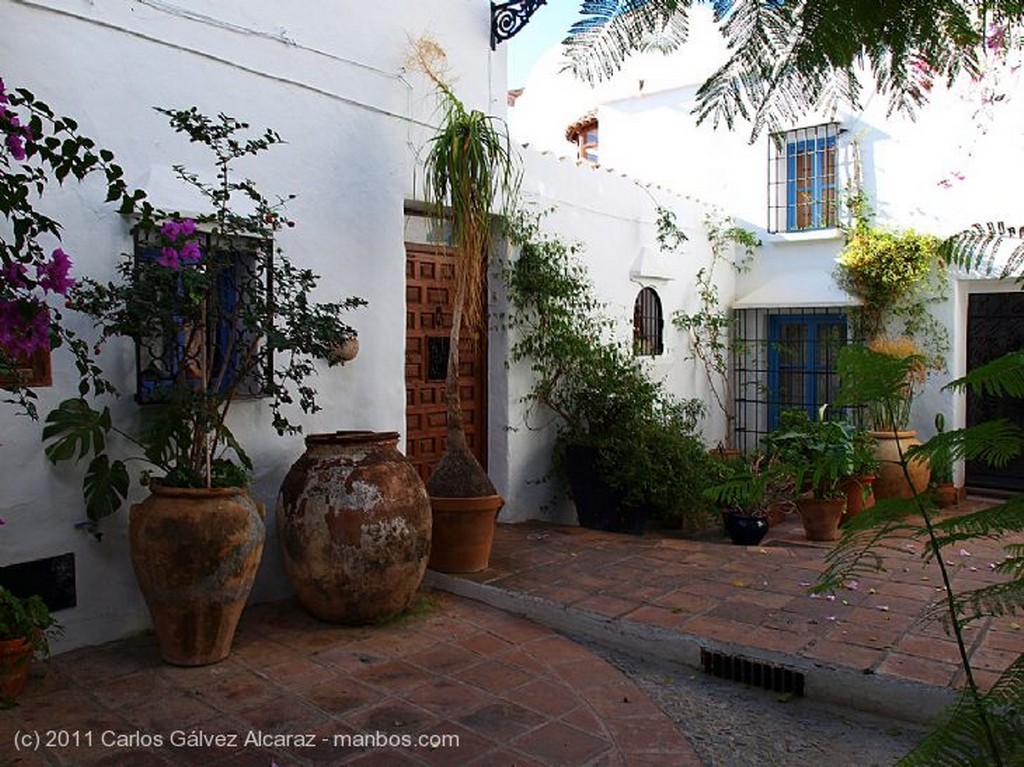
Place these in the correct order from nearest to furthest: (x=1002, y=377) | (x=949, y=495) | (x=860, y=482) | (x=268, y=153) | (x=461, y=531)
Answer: (x=1002, y=377) → (x=268, y=153) → (x=461, y=531) → (x=860, y=482) → (x=949, y=495)

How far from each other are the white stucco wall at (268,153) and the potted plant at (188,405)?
15 centimetres

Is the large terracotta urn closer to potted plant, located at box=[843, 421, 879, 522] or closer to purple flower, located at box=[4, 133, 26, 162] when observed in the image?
purple flower, located at box=[4, 133, 26, 162]

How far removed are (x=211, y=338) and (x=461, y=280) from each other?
1687 millimetres

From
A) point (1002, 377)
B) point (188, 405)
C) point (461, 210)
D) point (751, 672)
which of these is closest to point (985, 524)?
point (1002, 377)

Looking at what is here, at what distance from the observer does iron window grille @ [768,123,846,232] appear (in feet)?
28.2

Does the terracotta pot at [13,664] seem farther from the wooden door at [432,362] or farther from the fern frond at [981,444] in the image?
the fern frond at [981,444]

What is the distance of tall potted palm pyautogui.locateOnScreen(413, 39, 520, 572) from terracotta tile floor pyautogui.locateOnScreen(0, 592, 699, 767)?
0.80 m

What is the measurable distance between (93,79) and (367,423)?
2.37 metres

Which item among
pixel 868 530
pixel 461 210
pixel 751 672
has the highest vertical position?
pixel 461 210

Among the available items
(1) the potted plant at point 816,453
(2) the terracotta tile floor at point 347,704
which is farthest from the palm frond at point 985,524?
(1) the potted plant at point 816,453

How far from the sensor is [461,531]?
16.3ft

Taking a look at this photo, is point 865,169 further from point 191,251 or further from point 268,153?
point 191,251

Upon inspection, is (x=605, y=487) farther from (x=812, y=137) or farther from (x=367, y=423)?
(x=812, y=137)

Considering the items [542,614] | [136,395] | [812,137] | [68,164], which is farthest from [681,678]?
[812,137]
